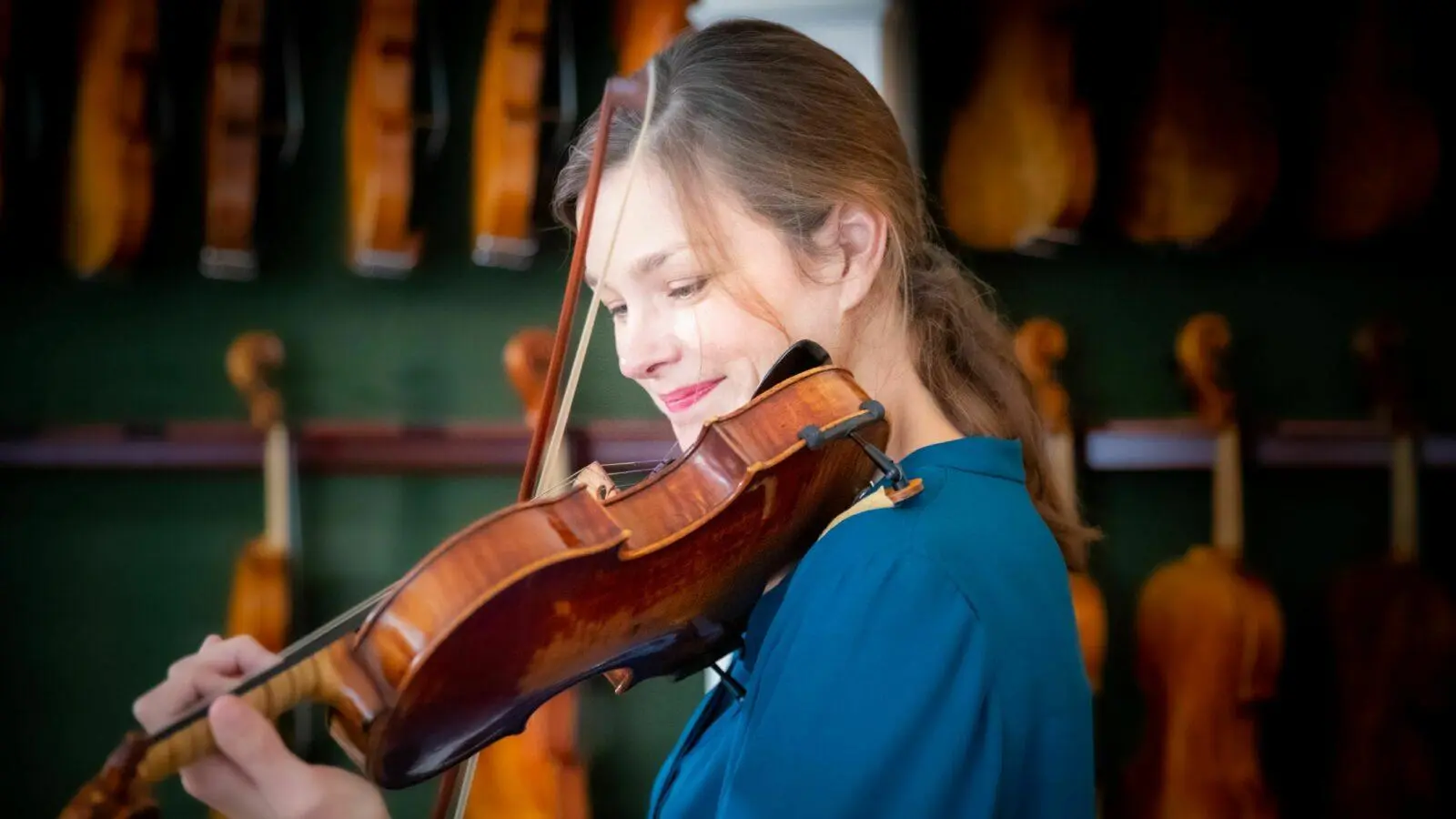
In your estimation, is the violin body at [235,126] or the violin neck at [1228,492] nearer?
the violin body at [235,126]

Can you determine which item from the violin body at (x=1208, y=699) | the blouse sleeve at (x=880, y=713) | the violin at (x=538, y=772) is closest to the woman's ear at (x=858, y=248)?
the blouse sleeve at (x=880, y=713)

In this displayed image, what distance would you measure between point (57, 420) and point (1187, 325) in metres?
2.33

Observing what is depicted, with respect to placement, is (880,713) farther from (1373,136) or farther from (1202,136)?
(1373,136)

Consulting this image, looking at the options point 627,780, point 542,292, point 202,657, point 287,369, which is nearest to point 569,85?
point 542,292

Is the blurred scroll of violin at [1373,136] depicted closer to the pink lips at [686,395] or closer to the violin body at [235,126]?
the pink lips at [686,395]

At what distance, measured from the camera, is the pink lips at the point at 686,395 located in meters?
0.94

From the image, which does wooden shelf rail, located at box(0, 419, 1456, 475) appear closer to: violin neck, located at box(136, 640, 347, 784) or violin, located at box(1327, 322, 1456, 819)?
violin, located at box(1327, 322, 1456, 819)

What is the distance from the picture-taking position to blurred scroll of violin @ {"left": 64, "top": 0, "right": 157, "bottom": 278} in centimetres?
197

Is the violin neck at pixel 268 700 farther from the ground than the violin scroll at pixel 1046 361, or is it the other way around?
the violin neck at pixel 268 700

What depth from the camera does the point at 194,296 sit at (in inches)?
91.8

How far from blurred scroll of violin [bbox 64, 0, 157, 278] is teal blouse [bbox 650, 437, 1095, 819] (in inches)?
67.7

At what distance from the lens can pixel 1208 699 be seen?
196 cm

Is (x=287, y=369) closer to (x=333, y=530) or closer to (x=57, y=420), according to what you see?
(x=333, y=530)

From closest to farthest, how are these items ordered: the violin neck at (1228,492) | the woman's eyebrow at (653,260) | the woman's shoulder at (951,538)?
1. the woman's shoulder at (951,538)
2. the woman's eyebrow at (653,260)
3. the violin neck at (1228,492)
